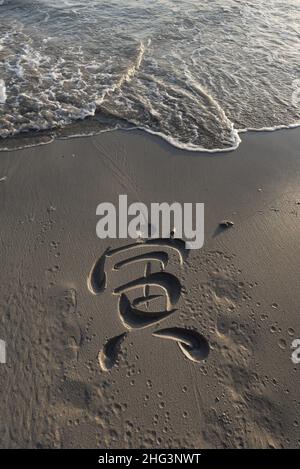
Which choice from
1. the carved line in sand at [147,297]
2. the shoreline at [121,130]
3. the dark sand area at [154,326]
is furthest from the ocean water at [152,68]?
the carved line in sand at [147,297]

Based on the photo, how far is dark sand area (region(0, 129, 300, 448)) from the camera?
10.6 ft

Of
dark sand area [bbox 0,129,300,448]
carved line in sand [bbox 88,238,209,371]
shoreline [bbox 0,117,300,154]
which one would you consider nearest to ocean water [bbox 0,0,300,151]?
shoreline [bbox 0,117,300,154]

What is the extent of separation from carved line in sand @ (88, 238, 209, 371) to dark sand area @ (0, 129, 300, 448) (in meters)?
0.07

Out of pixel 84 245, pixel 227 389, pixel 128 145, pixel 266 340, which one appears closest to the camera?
pixel 227 389

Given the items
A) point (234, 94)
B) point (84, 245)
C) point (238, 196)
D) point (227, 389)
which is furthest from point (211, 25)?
point (227, 389)

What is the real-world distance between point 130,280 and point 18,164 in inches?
109

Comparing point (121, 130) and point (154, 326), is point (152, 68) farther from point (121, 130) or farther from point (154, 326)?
point (154, 326)

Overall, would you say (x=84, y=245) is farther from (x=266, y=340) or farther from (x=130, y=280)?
(x=266, y=340)

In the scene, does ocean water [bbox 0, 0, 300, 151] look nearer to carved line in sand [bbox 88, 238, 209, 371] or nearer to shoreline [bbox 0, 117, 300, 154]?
shoreline [bbox 0, 117, 300, 154]

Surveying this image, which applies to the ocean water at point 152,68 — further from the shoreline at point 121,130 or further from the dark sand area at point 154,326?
the dark sand area at point 154,326

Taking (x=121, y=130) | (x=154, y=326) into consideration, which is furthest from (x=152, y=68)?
(x=154, y=326)

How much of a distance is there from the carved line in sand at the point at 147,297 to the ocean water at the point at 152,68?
2334 mm

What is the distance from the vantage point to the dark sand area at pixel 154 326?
10.6ft

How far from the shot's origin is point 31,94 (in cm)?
687
